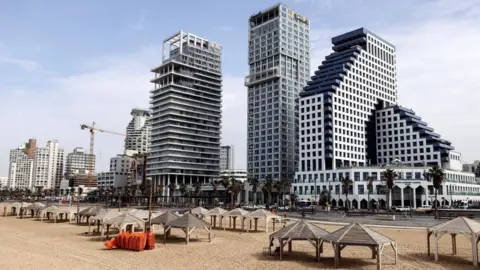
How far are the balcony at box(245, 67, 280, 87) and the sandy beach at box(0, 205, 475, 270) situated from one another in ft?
462

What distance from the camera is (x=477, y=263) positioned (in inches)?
1277

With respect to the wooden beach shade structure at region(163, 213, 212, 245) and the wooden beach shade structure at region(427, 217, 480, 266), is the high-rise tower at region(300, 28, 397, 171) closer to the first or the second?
the wooden beach shade structure at region(163, 213, 212, 245)

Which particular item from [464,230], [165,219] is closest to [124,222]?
[165,219]

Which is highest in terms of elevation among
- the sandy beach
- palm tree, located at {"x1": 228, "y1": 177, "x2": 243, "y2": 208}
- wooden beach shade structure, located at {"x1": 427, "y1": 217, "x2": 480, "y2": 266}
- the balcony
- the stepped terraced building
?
the balcony

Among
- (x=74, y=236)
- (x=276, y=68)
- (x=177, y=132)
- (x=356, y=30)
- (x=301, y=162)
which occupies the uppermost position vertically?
(x=356, y=30)

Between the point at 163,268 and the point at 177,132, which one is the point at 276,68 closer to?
the point at 177,132

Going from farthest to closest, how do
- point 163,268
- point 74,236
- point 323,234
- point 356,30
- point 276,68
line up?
point 276,68
point 356,30
point 74,236
point 323,234
point 163,268

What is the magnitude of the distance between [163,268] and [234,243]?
1568 centimetres

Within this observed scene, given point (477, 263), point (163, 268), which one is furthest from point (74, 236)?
point (477, 263)

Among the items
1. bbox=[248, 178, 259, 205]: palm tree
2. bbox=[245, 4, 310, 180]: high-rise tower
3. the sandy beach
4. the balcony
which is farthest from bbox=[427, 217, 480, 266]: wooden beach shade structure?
the balcony

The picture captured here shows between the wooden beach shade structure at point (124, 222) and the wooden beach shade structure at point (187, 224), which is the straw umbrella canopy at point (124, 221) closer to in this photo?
the wooden beach shade structure at point (124, 222)

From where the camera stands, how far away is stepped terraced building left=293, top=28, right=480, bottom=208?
129375 mm

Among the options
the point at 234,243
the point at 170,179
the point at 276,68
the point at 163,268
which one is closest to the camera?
the point at 163,268

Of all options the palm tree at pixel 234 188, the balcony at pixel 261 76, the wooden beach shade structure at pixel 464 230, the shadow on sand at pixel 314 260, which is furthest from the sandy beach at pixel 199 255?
the balcony at pixel 261 76
